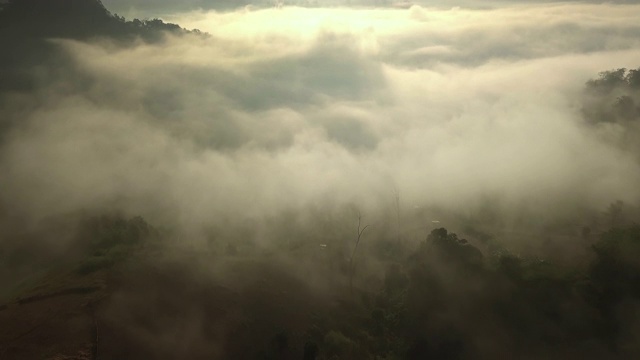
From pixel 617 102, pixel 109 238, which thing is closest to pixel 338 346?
pixel 109 238

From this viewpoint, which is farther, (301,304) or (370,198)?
(370,198)

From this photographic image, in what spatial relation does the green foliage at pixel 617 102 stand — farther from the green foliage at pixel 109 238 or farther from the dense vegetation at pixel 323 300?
the green foliage at pixel 109 238

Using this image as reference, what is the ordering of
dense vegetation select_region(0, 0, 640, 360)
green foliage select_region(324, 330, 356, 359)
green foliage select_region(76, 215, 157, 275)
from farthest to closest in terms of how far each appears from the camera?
green foliage select_region(76, 215, 157, 275)
green foliage select_region(324, 330, 356, 359)
dense vegetation select_region(0, 0, 640, 360)

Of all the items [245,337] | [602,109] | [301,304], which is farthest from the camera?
[602,109]

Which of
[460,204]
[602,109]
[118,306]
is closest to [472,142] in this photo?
[602,109]

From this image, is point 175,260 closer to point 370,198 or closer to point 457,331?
point 457,331

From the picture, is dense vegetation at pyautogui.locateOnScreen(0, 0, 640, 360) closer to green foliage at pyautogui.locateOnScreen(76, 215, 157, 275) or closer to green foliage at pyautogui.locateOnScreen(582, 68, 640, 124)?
green foliage at pyautogui.locateOnScreen(76, 215, 157, 275)

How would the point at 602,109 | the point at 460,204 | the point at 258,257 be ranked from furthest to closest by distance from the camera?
1. the point at 602,109
2. the point at 460,204
3. the point at 258,257

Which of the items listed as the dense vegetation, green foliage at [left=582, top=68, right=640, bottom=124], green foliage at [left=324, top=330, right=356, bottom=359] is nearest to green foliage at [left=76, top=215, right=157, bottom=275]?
the dense vegetation

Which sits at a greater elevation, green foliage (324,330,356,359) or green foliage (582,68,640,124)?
green foliage (582,68,640,124)

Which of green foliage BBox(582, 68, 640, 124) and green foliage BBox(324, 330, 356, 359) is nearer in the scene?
green foliage BBox(324, 330, 356, 359)

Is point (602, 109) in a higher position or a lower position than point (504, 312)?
higher
